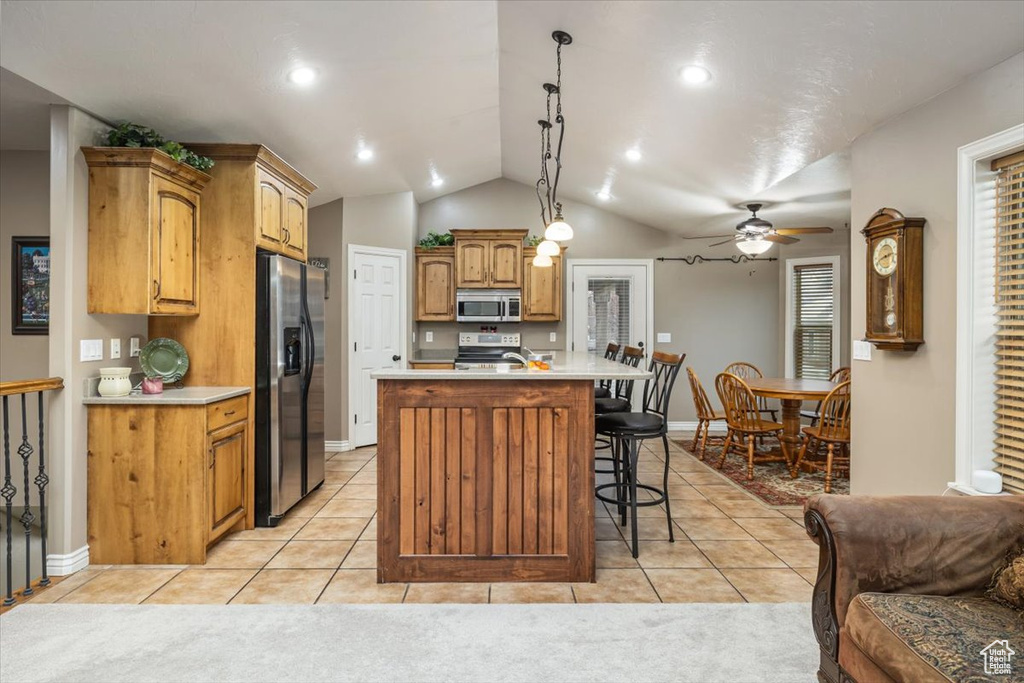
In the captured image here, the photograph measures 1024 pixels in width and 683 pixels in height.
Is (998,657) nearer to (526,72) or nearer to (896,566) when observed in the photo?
(896,566)

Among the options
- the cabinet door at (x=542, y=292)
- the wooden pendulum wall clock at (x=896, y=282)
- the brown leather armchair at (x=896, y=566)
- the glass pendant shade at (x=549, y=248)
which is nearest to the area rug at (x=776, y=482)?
the wooden pendulum wall clock at (x=896, y=282)

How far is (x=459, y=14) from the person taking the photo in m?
3.09

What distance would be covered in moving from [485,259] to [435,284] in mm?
638

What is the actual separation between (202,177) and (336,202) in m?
2.46

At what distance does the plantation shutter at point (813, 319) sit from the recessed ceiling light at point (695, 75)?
13.2 ft

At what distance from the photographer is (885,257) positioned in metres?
3.09

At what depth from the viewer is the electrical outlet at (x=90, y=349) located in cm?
295

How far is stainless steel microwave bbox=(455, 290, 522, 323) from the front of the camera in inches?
255

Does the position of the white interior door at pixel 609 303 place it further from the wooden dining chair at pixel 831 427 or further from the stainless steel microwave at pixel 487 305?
the wooden dining chair at pixel 831 427

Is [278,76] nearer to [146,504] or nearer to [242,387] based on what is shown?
[242,387]

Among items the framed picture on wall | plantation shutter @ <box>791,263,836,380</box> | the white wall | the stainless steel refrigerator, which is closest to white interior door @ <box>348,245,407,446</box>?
the stainless steel refrigerator

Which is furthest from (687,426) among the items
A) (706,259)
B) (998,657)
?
(998,657)

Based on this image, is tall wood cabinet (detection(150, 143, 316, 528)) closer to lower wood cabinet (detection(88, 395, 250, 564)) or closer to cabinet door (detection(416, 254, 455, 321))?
lower wood cabinet (detection(88, 395, 250, 564))

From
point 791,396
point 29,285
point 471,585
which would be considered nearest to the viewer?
point 471,585
